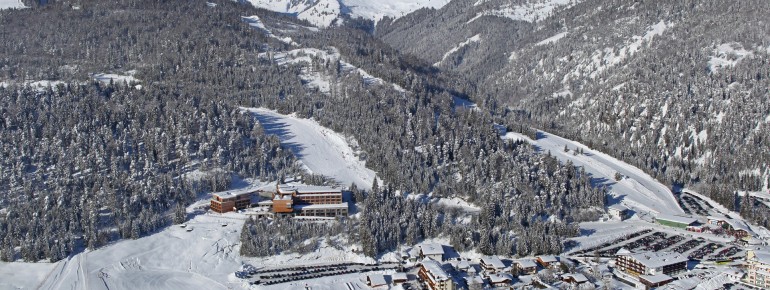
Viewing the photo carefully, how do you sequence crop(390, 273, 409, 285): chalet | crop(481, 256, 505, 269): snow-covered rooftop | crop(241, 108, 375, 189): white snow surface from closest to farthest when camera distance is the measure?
crop(390, 273, 409, 285): chalet < crop(481, 256, 505, 269): snow-covered rooftop < crop(241, 108, 375, 189): white snow surface

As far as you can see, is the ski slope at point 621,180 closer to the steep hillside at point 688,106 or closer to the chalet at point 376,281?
the steep hillside at point 688,106

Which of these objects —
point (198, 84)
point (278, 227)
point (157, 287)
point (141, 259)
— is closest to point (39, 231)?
point (141, 259)

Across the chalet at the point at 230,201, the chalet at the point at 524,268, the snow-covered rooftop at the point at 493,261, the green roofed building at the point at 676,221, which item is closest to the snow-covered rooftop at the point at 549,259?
the chalet at the point at 524,268

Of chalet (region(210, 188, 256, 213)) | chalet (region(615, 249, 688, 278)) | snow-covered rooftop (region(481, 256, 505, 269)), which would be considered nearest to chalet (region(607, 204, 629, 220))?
chalet (region(615, 249, 688, 278))

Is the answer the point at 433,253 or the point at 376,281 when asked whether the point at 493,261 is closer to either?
the point at 433,253

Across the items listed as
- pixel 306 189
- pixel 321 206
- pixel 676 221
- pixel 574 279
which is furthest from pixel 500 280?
pixel 676 221

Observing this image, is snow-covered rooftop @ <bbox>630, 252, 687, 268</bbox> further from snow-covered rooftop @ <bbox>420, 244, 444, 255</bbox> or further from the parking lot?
the parking lot

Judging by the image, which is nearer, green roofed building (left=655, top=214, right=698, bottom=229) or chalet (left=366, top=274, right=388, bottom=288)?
chalet (left=366, top=274, right=388, bottom=288)
